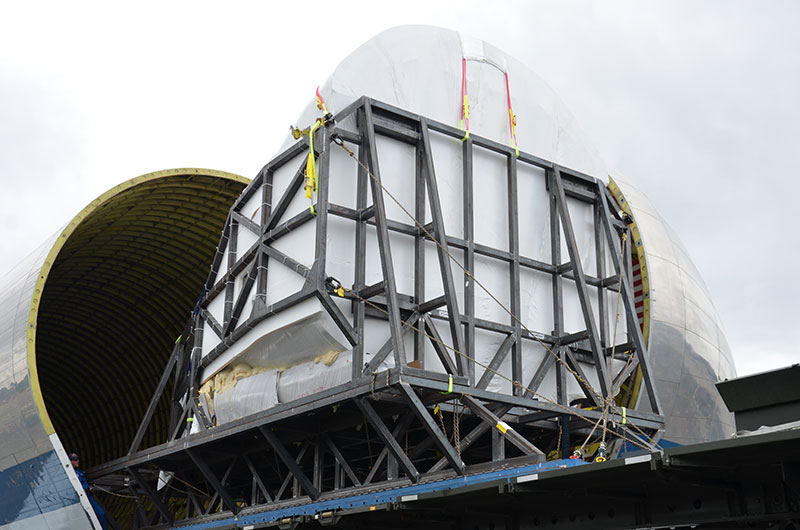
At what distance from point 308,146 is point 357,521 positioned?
17.2 feet

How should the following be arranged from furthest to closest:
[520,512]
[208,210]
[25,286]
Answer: [208,210] → [25,286] → [520,512]

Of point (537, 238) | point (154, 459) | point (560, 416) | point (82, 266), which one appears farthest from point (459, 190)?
point (82, 266)

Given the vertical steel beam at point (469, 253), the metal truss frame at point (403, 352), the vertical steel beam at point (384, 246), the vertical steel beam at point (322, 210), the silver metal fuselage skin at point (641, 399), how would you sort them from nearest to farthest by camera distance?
the vertical steel beam at point (384, 246) < the metal truss frame at point (403, 352) < the vertical steel beam at point (322, 210) < the vertical steel beam at point (469, 253) < the silver metal fuselage skin at point (641, 399)

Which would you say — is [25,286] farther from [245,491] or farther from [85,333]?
[85,333]

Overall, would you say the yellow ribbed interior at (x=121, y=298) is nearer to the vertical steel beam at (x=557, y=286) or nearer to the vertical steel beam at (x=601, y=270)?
the vertical steel beam at (x=557, y=286)

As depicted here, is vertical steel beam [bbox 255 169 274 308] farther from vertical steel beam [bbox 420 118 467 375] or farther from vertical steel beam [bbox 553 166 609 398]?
vertical steel beam [bbox 553 166 609 398]

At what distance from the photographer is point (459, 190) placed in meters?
13.0

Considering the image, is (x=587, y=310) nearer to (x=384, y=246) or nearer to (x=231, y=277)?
(x=384, y=246)

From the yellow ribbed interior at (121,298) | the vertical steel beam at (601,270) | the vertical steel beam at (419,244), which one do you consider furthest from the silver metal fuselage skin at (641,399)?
the vertical steel beam at (419,244)

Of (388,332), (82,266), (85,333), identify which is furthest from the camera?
(85,333)

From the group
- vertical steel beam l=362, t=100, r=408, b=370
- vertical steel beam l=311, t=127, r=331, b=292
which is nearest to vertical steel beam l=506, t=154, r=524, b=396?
vertical steel beam l=362, t=100, r=408, b=370

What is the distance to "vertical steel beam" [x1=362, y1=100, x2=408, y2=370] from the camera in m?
10.1

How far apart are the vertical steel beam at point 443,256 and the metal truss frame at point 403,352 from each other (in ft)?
0.06

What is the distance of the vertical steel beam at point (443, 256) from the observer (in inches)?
434
